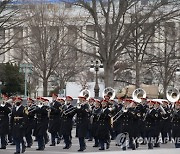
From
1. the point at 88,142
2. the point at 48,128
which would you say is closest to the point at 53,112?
the point at 48,128

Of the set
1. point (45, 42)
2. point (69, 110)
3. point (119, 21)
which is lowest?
point (69, 110)

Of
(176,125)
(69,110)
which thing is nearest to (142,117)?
(176,125)

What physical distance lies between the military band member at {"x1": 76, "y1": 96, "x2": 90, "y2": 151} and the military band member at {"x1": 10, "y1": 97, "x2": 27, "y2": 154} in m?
1.92

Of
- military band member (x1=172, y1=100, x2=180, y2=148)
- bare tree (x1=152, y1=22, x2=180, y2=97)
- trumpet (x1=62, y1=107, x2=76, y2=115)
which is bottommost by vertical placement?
military band member (x1=172, y1=100, x2=180, y2=148)

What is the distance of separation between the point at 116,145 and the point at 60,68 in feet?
101

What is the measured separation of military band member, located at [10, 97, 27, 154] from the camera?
628 inches

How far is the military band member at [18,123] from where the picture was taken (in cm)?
1594

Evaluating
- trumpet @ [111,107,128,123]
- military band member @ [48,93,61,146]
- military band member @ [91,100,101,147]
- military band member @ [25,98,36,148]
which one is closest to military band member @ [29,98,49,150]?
military band member @ [25,98,36,148]

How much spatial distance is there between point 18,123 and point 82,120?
229 cm

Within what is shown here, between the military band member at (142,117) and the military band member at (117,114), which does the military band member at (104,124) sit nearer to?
the military band member at (117,114)

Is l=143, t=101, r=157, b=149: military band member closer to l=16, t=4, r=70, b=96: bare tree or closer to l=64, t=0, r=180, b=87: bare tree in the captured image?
l=64, t=0, r=180, b=87: bare tree

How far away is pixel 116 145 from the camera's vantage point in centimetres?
1917

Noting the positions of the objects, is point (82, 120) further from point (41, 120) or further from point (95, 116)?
point (41, 120)

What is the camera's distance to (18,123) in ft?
52.5
